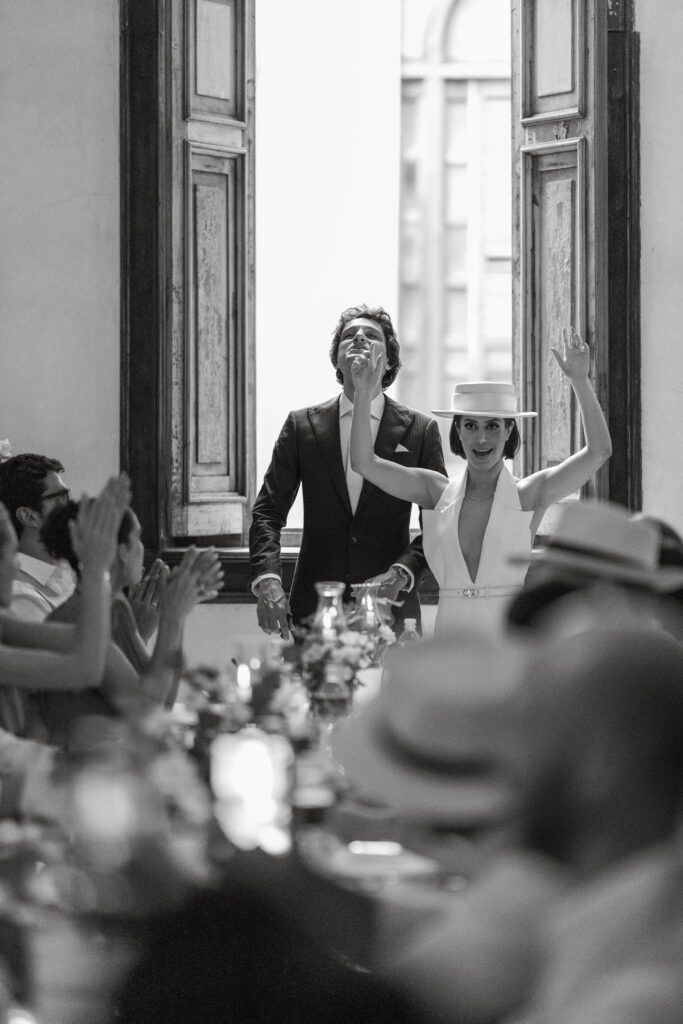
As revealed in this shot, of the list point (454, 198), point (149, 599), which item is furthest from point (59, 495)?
point (454, 198)

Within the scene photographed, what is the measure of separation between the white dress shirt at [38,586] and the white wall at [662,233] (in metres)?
2.43

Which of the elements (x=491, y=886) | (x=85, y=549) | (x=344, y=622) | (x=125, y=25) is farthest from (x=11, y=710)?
(x=125, y=25)

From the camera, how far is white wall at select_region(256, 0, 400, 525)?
649 centimetres

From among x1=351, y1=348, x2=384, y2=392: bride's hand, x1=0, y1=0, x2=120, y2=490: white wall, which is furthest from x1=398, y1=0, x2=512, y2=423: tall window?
x1=351, y1=348, x2=384, y2=392: bride's hand

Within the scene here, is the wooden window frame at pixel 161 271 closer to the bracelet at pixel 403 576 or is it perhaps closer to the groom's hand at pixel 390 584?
the bracelet at pixel 403 576

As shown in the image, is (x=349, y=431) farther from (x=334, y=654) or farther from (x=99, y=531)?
(x=99, y=531)

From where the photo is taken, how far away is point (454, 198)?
6.80 metres

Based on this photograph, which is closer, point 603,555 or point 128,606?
point 603,555

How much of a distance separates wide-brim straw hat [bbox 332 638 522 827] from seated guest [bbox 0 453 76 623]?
2561mm

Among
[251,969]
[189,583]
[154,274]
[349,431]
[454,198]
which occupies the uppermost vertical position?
[454,198]

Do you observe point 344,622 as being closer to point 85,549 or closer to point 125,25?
point 85,549

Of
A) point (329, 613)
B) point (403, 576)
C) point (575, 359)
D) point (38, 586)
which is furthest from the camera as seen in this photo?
point (575, 359)

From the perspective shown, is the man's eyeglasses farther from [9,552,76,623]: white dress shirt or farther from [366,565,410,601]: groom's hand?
[366,565,410,601]: groom's hand

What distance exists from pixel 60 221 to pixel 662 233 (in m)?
2.11
